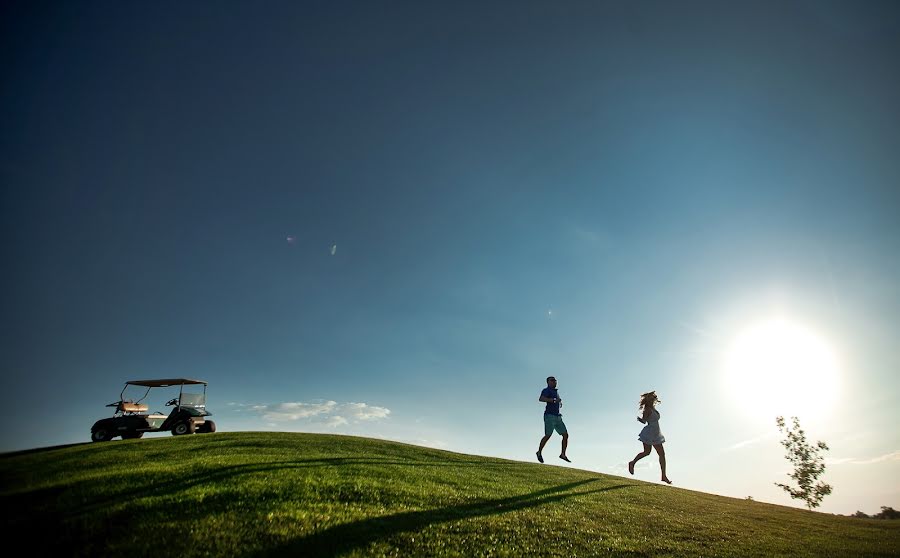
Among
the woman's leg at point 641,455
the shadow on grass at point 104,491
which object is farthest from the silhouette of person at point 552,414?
the shadow on grass at point 104,491

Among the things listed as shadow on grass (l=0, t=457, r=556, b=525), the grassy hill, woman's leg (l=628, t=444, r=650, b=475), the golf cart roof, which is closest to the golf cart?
the golf cart roof

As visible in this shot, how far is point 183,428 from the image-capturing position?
27594 mm

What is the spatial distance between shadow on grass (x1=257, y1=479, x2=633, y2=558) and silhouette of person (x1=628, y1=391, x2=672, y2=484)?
7.36m

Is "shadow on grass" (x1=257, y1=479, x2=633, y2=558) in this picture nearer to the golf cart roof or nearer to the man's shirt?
the man's shirt

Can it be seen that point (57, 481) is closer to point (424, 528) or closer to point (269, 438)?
point (424, 528)

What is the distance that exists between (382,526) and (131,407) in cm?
2742

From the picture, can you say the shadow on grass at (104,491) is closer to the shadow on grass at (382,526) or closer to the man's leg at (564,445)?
the shadow on grass at (382,526)

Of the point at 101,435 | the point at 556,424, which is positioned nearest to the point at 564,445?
the point at 556,424

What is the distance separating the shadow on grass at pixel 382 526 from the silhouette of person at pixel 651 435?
736 centimetres

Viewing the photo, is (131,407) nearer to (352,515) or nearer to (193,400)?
(193,400)

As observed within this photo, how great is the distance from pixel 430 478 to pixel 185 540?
8239 millimetres

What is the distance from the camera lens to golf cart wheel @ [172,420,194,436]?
27.5 m

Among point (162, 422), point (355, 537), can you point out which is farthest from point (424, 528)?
point (162, 422)

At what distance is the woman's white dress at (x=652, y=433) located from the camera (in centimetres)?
1747
